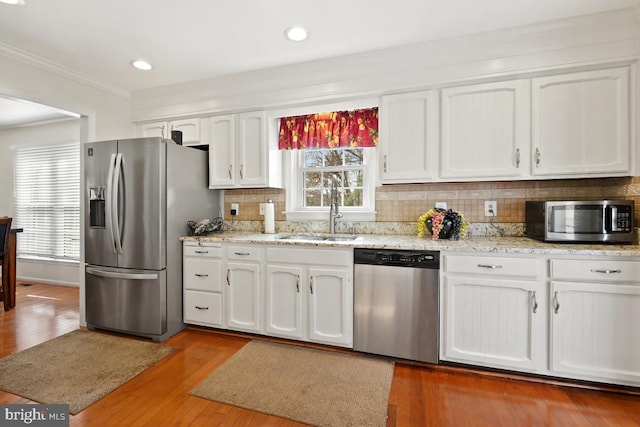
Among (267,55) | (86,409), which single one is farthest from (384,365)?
(267,55)

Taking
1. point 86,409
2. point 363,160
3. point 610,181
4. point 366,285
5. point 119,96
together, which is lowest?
point 86,409

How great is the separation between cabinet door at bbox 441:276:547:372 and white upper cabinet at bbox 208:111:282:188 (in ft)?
6.35

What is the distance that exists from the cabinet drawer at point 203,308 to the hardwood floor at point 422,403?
40 centimetres

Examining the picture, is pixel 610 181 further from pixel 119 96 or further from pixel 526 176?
pixel 119 96

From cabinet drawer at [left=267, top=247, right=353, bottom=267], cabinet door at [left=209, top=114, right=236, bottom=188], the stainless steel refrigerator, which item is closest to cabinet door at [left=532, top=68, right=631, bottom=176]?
cabinet drawer at [left=267, top=247, right=353, bottom=267]

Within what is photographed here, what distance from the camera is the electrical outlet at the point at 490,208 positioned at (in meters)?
2.64

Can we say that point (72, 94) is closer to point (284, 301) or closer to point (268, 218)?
point (268, 218)

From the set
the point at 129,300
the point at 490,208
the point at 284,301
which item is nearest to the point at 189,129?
the point at 129,300

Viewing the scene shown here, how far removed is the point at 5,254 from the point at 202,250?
2544mm

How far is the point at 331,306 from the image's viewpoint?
246 centimetres

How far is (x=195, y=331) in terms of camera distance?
292cm

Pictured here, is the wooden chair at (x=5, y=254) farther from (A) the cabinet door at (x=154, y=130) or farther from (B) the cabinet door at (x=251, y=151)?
(B) the cabinet door at (x=251, y=151)

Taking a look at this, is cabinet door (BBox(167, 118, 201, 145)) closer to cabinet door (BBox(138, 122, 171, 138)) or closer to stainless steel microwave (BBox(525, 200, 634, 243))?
cabinet door (BBox(138, 122, 171, 138))

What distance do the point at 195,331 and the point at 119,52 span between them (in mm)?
2530
